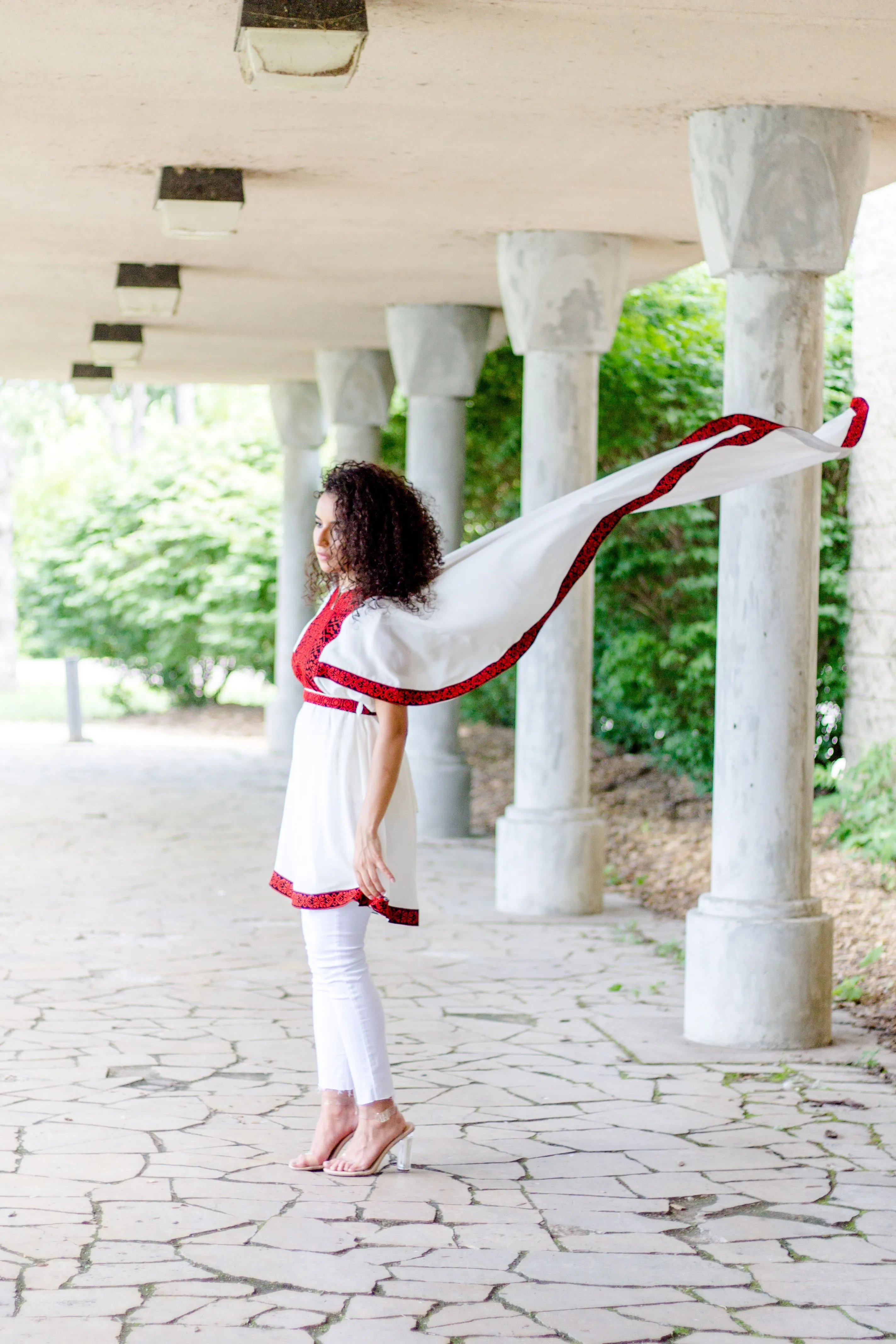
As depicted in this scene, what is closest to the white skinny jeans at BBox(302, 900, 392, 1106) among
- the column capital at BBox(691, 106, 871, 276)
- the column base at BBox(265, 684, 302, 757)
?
the column capital at BBox(691, 106, 871, 276)

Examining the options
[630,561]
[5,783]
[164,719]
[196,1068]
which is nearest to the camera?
[196,1068]

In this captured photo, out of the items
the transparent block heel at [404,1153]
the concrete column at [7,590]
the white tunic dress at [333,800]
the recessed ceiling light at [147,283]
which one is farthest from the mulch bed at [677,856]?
the concrete column at [7,590]

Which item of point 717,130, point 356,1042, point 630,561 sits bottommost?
point 356,1042

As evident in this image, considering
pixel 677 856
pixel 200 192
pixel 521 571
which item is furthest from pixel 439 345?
pixel 521 571

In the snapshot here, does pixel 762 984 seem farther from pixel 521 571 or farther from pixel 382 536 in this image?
pixel 382 536

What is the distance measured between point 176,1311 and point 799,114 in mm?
4711

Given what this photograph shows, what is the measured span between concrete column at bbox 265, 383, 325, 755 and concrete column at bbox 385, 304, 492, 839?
471 cm

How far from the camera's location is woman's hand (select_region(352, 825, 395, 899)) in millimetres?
4496

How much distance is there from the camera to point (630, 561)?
43.5 ft

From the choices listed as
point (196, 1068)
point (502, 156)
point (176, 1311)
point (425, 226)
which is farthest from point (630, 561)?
point (176, 1311)

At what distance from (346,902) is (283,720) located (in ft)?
42.3

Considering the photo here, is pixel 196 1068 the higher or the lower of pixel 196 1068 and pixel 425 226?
the lower

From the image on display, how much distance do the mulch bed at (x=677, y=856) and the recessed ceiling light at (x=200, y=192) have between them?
4.32 metres

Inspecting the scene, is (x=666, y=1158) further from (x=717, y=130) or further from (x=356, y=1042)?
(x=717, y=130)
